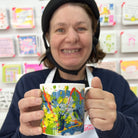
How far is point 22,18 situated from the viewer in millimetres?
1117

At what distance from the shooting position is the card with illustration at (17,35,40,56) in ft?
3.73

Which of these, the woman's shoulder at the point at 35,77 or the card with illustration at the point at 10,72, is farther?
the card with illustration at the point at 10,72

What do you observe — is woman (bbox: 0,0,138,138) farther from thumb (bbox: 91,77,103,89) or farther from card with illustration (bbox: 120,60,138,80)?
card with illustration (bbox: 120,60,138,80)

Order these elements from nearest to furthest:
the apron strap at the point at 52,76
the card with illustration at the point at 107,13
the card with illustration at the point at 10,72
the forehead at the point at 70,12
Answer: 1. the forehead at the point at 70,12
2. the apron strap at the point at 52,76
3. the card with illustration at the point at 107,13
4. the card with illustration at the point at 10,72

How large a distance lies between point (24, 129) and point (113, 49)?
89cm

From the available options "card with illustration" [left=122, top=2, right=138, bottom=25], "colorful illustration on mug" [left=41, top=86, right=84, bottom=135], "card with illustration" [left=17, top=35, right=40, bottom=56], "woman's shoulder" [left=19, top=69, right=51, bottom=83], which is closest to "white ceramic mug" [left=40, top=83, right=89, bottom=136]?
"colorful illustration on mug" [left=41, top=86, right=84, bottom=135]

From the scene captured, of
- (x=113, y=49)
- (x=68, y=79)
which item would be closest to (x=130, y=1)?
(x=113, y=49)

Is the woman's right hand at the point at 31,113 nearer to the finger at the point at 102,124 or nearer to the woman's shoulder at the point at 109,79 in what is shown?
the finger at the point at 102,124

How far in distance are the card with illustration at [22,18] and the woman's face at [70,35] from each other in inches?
18.2

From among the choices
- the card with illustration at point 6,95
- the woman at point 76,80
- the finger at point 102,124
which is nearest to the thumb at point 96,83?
the woman at point 76,80

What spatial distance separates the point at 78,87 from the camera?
0.43m

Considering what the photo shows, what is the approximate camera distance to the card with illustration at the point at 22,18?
1.11 metres

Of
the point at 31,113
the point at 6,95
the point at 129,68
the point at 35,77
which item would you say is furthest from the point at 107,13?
the point at 6,95

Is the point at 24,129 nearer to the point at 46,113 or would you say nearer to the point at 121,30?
the point at 46,113
